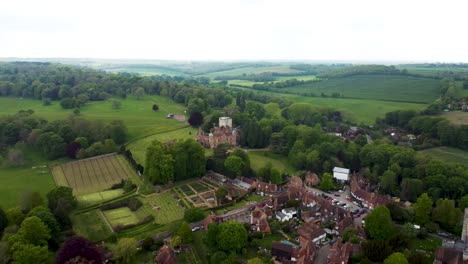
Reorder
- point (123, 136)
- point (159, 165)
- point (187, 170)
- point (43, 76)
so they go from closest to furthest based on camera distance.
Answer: point (159, 165) → point (187, 170) → point (123, 136) → point (43, 76)

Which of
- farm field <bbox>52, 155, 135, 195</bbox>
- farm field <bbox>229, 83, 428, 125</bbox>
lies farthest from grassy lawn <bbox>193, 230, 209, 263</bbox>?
farm field <bbox>229, 83, 428, 125</bbox>

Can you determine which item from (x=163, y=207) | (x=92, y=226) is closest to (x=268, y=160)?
(x=163, y=207)

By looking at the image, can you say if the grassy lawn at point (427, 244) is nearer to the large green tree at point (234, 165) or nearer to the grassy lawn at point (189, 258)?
the grassy lawn at point (189, 258)

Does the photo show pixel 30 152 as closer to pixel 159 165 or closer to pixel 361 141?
pixel 159 165

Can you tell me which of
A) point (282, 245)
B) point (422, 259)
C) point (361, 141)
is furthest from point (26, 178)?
point (361, 141)

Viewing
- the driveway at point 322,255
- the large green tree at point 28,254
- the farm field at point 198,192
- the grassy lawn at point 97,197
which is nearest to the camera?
the large green tree at point 28,254

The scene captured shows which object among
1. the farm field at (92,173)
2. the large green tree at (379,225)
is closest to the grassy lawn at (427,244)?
the large green tree at (379,225)
